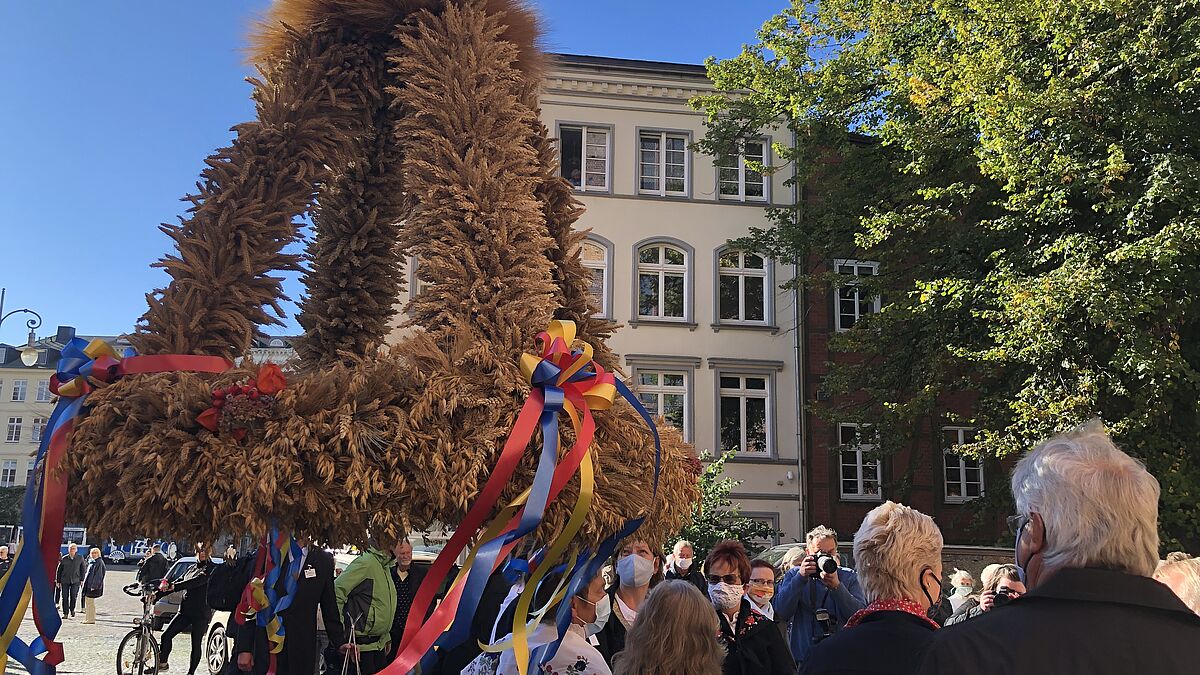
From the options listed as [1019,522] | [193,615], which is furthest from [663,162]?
[1019,522]

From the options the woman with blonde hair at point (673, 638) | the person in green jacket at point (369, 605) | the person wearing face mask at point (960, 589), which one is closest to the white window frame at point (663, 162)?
the person wearing face mask at point (960, 589)

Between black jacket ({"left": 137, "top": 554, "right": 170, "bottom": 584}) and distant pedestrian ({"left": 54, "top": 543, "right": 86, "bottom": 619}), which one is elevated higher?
black jacket ({"left": 137, "top": 554, "right": 170, "bottom": 584})

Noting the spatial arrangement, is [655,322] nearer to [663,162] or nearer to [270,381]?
[663,162]

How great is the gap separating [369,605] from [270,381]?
5440 millimetres

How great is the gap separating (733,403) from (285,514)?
2179 centimetres

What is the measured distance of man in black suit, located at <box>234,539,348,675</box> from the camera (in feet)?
20.5

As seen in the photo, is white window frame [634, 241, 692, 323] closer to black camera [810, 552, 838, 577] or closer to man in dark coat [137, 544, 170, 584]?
man in dark coat [137, 544, 170, 584]

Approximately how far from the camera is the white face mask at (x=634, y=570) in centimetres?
462

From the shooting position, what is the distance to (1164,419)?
43.8 feet

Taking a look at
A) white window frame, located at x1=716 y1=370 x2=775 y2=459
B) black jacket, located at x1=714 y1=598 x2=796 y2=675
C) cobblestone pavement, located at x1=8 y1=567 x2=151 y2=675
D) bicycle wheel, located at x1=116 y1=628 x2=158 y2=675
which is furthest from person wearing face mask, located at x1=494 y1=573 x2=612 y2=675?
white window frame, located at x1=716 y1=370 x2=775 y2=459

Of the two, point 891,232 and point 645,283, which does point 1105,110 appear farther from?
point 645,283

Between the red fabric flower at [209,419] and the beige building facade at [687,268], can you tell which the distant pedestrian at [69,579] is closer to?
the beige building facade at [687,268]

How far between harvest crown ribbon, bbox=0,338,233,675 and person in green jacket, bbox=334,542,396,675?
4.73 metres

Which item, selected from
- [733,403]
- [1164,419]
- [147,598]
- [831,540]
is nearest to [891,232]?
[1164,419]
